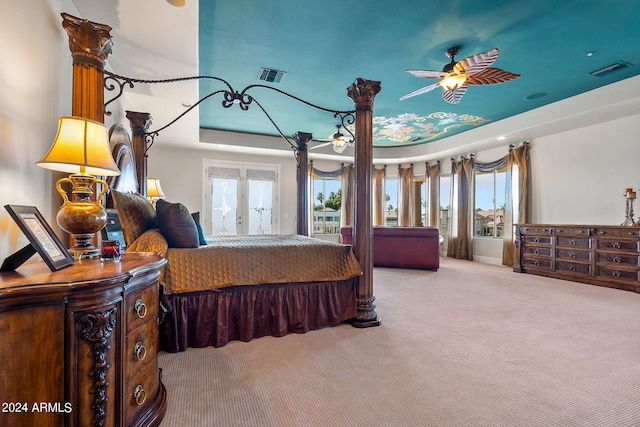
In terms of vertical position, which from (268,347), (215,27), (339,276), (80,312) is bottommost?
(268,347)

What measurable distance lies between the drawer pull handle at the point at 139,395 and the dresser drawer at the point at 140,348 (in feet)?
0.27

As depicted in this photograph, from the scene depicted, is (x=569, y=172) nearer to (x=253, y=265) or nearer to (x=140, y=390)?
(x=253, y=265)

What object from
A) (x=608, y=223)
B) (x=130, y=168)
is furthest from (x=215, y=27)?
(x=608, y=223)

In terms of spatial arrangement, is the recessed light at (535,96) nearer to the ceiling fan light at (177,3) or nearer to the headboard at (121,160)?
the ceiling fan light at (177,3)

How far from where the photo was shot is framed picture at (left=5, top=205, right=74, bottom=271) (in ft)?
3.57

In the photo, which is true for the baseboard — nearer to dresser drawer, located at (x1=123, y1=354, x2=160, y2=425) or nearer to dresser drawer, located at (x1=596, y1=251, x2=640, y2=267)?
dresser drawer, located at (x1=596, y1=251, x2=640, y2=267)

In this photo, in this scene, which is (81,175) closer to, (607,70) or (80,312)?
(80,312)

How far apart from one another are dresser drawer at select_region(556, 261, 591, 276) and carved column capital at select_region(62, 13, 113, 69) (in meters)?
6.50

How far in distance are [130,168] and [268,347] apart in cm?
232

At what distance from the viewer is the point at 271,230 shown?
7.80 meters

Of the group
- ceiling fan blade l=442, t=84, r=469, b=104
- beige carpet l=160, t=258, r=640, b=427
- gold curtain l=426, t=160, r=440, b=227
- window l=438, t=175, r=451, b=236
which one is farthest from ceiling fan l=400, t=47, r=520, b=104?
window l=438, t=175, r=451, b=236

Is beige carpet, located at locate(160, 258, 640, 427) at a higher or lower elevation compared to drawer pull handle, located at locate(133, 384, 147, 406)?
lower

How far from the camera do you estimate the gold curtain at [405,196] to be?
8.64 metres

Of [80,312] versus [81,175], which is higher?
[81,175]
